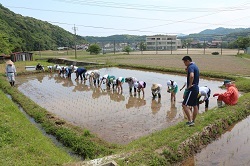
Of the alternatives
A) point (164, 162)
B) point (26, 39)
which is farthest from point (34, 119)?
point (26, 39)

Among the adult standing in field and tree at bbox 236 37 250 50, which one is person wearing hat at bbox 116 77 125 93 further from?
tree at bbox 236 37 250 50

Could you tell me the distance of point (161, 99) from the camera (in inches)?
475

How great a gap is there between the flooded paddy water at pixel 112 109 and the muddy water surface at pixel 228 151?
6.47ft

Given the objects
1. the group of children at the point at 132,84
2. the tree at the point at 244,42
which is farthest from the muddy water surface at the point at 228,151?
the tree at the point at 244,42

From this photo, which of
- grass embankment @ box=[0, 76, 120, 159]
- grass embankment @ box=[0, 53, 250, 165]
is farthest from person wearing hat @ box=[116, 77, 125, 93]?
grass embankment @ box=[0, 53, 250, 165]

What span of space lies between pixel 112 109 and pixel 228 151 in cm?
558

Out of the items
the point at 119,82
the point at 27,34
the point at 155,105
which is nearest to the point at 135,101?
the point at 155,105

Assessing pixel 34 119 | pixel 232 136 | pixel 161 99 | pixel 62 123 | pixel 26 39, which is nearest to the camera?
pixel 232 136

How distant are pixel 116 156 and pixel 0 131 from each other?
3374 millimetres

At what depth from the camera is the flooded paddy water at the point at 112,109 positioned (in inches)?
316

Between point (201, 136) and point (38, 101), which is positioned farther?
point (38, 101)

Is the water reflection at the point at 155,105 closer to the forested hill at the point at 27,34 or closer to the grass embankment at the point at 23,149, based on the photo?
the grass embankment at the point at 23,149

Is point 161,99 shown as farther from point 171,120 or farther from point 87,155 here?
point 87,155

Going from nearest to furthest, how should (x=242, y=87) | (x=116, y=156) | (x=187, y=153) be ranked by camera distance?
(x=116, y=156) < (x=187, y=153) < (x=242, y=87)
